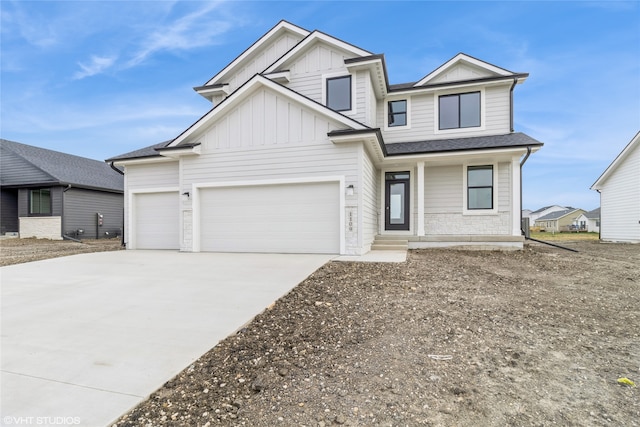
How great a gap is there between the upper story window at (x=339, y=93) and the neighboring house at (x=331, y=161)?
0.04 m

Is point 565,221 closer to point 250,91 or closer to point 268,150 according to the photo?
point 268,150

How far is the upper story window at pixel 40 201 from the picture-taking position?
1747cm

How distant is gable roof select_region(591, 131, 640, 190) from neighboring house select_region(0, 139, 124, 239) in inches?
1150

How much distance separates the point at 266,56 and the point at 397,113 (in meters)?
6.00

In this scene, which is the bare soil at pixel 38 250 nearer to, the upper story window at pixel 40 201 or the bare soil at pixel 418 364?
the upper story window at pixel 40 201

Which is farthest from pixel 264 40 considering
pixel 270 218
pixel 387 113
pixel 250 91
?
pixel 270 218

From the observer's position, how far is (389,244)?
33.3ft

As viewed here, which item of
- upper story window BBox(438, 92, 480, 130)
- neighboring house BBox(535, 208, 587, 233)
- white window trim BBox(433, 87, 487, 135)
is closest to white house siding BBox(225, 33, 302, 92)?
white window trim BBox(433, 87, 487, 135)

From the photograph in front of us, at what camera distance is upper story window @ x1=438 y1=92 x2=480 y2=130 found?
38.2 feet

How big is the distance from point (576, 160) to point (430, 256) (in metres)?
44.3

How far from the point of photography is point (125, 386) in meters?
2.52


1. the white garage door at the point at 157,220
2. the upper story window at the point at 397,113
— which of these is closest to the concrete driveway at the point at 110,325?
the white garage door at the point at 157,220

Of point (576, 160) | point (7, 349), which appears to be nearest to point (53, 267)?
point (7, 349)

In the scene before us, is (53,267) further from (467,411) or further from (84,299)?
(467,411)
